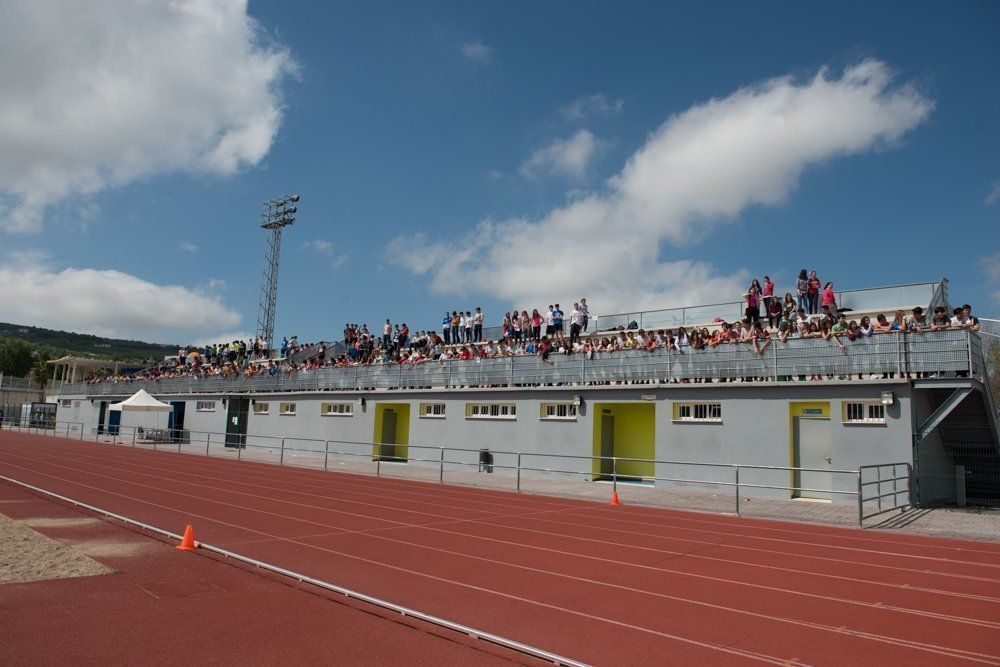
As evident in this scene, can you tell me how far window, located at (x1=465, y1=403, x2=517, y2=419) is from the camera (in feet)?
82.3

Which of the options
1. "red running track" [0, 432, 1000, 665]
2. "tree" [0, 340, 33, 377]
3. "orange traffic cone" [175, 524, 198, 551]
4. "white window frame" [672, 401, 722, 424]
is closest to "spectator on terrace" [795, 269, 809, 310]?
"white window frame" [672, 401, 722, 424]

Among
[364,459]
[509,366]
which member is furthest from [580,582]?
[364,459]

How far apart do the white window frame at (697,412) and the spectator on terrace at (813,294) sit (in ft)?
16.2

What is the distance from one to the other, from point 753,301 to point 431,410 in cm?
1364

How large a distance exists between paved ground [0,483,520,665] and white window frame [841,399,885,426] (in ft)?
47.0

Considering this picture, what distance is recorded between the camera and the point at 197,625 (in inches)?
247

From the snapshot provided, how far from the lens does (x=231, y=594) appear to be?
741 cm

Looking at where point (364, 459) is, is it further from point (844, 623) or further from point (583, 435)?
point (844, 623)

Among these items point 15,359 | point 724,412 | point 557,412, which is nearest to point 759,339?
point 724,412

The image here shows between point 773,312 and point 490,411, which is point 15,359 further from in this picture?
point 773,312

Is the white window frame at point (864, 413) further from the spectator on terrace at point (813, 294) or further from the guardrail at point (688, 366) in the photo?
the spectator on terrace at point (813, 294)

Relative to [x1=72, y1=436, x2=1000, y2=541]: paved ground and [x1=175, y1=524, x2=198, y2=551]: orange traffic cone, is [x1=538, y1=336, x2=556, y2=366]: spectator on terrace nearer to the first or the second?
[x1=72, y1=436, x2=1000, y2=541]: paved ground

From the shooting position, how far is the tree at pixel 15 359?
10231 centimetres

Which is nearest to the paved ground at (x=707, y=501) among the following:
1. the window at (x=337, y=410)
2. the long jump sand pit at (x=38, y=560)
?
the window at (x=337, y=410)
